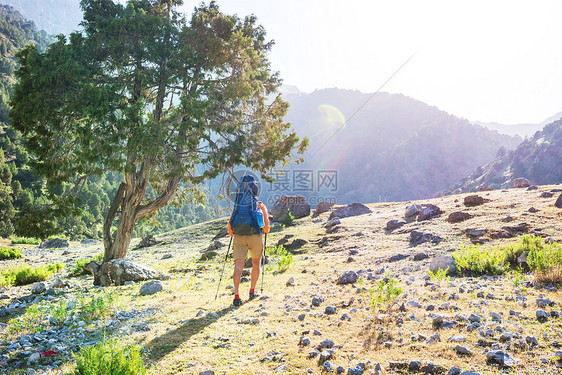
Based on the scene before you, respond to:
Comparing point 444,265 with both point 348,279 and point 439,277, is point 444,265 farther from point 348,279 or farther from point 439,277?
point 348,279

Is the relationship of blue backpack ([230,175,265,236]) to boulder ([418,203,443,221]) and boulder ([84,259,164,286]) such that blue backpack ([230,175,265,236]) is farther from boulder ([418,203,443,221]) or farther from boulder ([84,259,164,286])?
boulder ([418,203,443,221])

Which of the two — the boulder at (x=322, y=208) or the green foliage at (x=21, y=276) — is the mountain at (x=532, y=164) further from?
the green foliage at (x=21, y=276)

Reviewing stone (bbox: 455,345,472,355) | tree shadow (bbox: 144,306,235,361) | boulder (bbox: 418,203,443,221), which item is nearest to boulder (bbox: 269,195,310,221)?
boulder (bbox: 418,203,443,221)

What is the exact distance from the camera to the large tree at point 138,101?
9891 mm

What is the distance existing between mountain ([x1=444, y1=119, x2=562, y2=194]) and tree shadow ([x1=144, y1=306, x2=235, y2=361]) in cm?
12473

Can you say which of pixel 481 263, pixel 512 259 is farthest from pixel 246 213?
pixel 512 259

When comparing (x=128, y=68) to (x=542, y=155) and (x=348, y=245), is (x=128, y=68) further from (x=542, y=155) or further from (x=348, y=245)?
(x=542, y=155)

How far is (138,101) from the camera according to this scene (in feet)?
33.1

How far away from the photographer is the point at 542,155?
386 feet

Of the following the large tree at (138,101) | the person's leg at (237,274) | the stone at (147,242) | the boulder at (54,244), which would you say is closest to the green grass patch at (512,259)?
the person's leg at (237,274)

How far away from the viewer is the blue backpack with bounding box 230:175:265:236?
682cm

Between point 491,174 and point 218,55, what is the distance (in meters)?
144

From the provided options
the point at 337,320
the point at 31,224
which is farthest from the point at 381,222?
the point at 31,224

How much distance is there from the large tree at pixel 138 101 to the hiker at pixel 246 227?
4.20 metres
